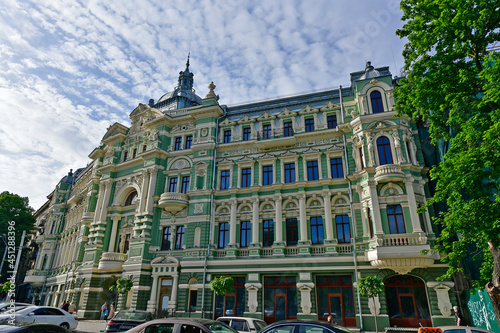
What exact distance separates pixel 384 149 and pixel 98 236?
29.9 metres

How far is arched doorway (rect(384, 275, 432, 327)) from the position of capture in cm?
2062

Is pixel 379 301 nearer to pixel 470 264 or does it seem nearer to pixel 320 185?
pixel 470 264

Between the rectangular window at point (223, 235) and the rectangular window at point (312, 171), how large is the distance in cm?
860

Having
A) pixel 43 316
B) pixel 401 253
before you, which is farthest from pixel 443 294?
pixel 43 316

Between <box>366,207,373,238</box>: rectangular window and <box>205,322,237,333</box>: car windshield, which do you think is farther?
<box>366,207,373,238</box>: rectangular window

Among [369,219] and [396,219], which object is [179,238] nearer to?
[369,219]

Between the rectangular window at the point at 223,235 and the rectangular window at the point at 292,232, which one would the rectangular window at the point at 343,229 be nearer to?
the rectangular window at the point at 292,232

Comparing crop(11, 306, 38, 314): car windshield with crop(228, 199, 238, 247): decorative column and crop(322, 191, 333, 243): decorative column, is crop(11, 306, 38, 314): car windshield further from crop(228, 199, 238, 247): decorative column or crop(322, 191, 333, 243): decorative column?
crop(322, 191, 333, 243): decorative column

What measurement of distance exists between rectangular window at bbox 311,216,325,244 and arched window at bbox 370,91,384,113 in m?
10.1

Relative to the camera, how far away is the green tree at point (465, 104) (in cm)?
1217

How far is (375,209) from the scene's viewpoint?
22891 mm

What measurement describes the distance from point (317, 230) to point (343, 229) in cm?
205

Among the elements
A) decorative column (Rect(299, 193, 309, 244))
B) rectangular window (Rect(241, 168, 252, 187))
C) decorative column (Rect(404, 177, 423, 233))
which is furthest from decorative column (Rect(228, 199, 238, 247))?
decorative column (Rect(404, 177, 423, 233))

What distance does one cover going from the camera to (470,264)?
A: 842 inches
